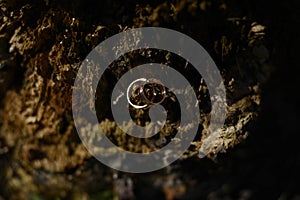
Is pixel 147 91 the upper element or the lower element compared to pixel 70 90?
lower

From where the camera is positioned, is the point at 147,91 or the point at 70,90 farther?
the point at 70,90

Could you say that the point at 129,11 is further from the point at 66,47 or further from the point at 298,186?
the point at 298,186

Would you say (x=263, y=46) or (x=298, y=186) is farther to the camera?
(x=298, y=186)

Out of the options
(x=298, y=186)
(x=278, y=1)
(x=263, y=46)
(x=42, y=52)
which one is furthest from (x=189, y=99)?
(x=298, y=186)
